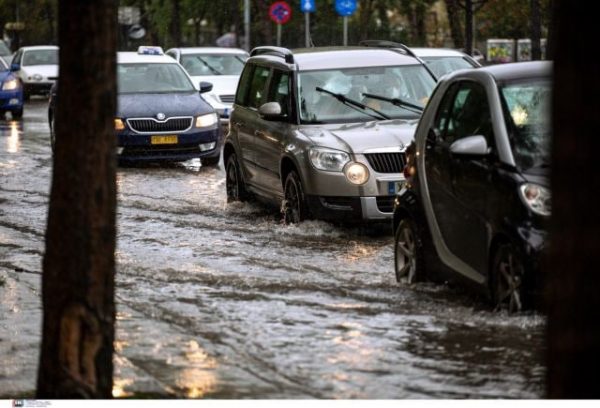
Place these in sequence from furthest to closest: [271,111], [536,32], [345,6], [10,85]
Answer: [345,6], [10,85], [536,32], [271,111]

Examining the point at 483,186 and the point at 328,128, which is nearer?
the point at 483,186

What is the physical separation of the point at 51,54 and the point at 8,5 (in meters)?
32.3

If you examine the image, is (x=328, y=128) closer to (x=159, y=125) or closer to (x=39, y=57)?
(x=159, y=125)

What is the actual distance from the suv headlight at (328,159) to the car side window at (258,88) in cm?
211

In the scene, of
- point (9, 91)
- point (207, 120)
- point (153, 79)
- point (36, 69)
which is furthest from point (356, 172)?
point (36, 69)

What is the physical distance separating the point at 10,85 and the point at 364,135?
815 inches

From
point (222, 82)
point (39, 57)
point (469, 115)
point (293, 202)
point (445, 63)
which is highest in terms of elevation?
point (469, 115)

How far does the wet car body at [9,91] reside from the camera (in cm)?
3356

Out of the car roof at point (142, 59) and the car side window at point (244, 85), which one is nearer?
the car side window at point (244, 85)

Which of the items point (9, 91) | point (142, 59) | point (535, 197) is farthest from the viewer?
point (9, 91)

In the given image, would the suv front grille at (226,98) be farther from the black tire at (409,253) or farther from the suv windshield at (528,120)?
the suv windshield at (528,120)

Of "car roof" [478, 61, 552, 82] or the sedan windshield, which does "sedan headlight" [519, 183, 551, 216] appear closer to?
"car roof" [478, 61, 552, 82]

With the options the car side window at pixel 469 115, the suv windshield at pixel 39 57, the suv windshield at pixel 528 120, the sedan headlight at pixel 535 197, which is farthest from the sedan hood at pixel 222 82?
the sedan headlight at pixel 535 197

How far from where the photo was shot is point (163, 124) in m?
21.7
